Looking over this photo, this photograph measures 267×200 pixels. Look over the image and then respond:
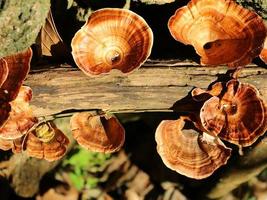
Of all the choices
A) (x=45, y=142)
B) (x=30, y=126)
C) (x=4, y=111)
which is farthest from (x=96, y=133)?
(x=4, y=111)

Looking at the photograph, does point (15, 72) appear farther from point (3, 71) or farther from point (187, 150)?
point (187, 150)

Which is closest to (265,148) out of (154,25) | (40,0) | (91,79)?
(154,25)

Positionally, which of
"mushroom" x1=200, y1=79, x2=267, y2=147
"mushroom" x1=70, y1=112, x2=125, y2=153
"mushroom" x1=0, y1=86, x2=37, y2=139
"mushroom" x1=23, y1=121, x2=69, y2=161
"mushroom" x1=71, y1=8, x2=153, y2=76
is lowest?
"mushroom" x1=23, y1=121, x2=69, y2=161

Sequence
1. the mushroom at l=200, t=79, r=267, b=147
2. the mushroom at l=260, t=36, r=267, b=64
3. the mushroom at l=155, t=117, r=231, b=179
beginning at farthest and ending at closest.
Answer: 1. the mushroom at l=155, t=117, r=231, b=179
2. the mushroom at l=260, t=36, r=267, b=64
3. the mushroom at l=200, t=79, r=267, b=147

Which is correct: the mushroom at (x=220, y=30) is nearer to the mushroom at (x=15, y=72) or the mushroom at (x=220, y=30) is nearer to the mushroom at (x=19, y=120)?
the mushroom at (x=15, y=72)

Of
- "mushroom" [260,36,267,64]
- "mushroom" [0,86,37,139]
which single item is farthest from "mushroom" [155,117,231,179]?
"mushroom" [0,86,37,139]

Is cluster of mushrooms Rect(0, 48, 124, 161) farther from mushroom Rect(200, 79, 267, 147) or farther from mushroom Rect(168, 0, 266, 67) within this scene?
mushroom Rect(168, 0, 266, 67)

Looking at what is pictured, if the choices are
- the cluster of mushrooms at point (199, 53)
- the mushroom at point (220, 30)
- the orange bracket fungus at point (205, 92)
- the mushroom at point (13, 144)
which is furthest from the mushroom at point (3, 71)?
the orange bracket fungus at point (205, 92)
